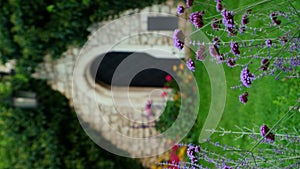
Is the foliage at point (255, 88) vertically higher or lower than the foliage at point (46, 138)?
higher

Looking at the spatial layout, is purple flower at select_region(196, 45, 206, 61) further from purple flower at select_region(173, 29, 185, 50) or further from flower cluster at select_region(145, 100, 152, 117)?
flower cluster at select_region(145, 100, 152, 117)

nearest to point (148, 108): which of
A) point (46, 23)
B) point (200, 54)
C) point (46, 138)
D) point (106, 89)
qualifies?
point (106, 89)

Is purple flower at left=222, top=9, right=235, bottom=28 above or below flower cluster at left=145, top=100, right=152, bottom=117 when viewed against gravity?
above

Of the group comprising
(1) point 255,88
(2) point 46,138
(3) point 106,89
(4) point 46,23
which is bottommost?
(2) point 46,138

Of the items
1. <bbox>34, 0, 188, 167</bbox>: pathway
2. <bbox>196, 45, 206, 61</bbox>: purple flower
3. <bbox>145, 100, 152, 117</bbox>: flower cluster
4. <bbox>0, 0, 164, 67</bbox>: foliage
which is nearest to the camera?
<bbox>196, 45, 206, 61</bbox>: purple flower

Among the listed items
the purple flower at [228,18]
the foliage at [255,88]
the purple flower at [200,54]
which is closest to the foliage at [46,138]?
the foliage at [255,88]

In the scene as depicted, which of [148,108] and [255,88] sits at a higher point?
[255,88]

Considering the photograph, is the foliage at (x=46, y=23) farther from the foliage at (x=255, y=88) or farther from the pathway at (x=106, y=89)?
the foliage at (x=255, y=88)

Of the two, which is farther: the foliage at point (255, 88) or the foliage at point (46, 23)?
the foliage at point (46, 23)

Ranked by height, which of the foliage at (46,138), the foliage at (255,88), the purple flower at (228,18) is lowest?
the foliage at (46,138)

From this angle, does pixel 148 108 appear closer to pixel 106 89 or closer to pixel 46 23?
pixel 106 89

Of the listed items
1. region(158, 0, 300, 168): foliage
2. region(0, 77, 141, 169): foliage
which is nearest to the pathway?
region(0, 77, 141, 169): foliage

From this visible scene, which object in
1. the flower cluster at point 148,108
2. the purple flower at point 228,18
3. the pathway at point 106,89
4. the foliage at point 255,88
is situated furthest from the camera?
the flower cluster at point 148,108

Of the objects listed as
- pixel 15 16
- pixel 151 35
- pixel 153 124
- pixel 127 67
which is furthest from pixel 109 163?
pixel 15 16
